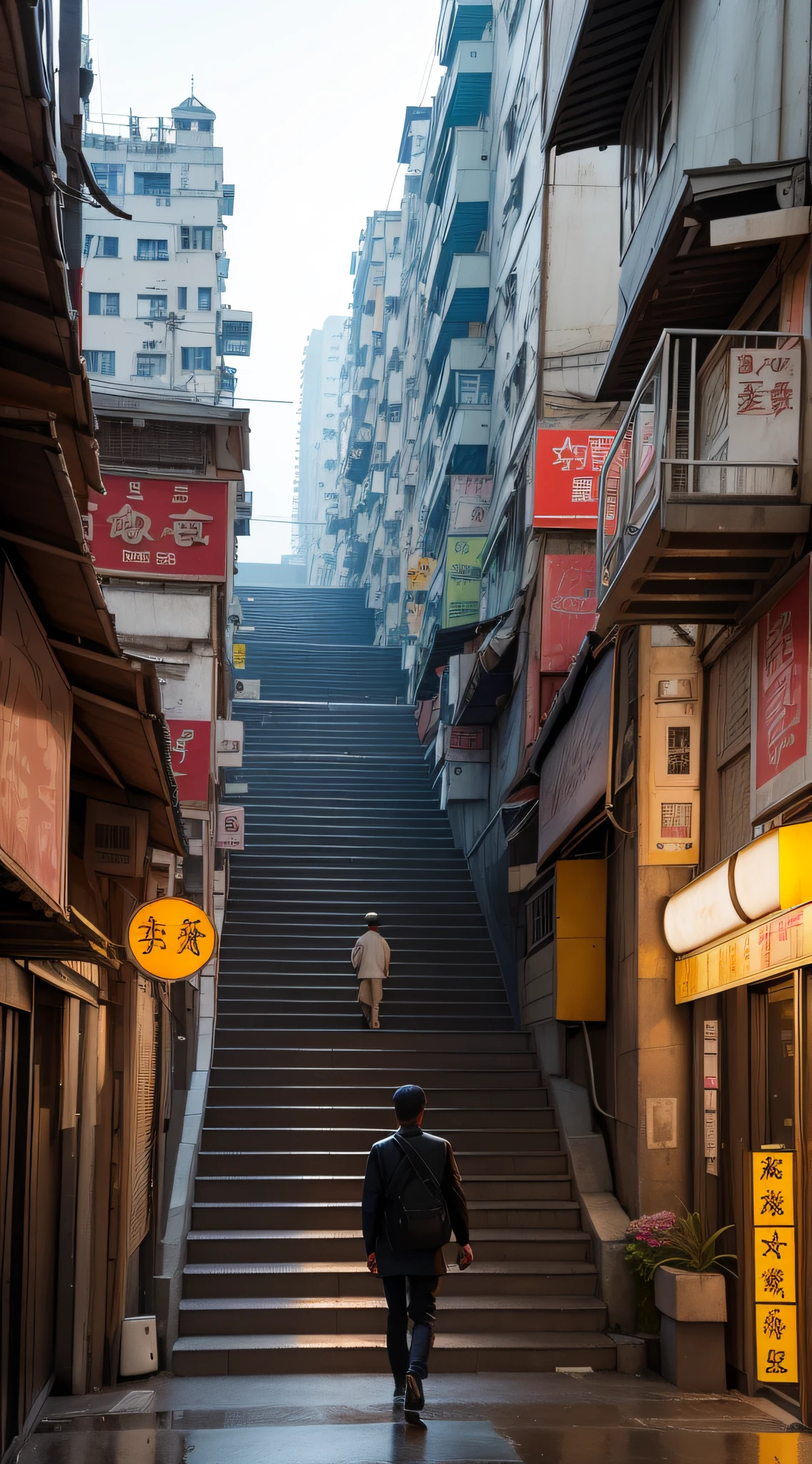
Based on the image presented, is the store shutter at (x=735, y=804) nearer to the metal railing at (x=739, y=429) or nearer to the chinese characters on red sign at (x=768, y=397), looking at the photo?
the metal railing at (x=739, y=429)

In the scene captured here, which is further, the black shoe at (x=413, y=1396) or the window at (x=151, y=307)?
the window at (x=151, y=307)

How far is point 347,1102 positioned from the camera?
15406 millimetres

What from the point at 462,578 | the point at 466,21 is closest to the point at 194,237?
the point at 466,21

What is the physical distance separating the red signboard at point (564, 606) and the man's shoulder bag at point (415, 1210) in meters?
10.5

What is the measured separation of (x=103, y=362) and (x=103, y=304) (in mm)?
2511

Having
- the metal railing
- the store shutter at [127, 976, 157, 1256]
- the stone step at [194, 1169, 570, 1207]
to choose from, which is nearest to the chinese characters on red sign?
the metal railing

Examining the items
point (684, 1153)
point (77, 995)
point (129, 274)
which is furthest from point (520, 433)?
point (129, 274)

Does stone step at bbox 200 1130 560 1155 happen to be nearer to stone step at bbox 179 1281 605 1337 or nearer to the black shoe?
stone step at bbox 179 1281 605 1337

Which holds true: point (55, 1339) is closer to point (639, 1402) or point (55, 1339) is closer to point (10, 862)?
point (639, 1402)

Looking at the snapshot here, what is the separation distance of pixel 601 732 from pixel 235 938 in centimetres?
822

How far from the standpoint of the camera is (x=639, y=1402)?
31.1ft

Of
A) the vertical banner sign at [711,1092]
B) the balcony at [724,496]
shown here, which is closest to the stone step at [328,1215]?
the vertical banner sign at [711,1092]

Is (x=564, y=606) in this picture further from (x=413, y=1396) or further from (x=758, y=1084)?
(x=413, y=1396)

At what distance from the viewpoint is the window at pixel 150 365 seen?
5819cm
